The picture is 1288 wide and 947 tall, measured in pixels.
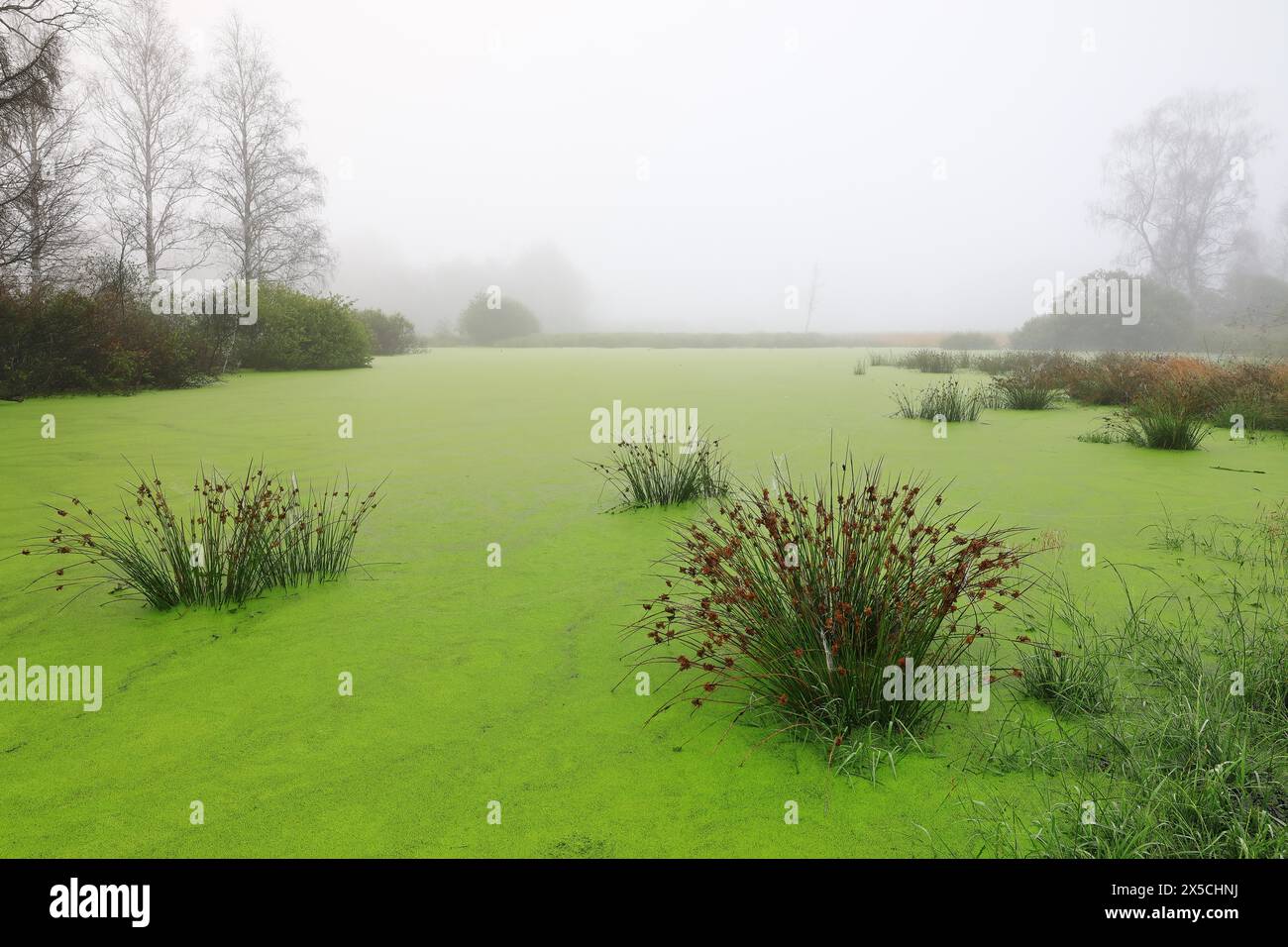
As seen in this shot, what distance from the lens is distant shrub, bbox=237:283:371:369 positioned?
1504 cm

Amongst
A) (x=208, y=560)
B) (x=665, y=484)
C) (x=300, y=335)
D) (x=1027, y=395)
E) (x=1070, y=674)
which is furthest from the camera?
(x=300, y=335)

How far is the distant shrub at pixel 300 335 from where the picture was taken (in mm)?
15039

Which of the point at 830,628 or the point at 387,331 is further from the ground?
the point at 387,331

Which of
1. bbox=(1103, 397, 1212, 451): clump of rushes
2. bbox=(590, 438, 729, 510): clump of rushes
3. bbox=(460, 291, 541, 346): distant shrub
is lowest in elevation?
bbox=(590, 438, 729, 510): clump of rushes

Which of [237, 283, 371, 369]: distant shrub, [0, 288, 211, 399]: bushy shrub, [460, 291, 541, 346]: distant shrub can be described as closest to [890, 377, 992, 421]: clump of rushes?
[0, 288, 211, 399]: bushy shrub

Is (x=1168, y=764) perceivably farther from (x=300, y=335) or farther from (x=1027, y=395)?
(x=300, y=335)

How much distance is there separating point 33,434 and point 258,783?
691 cm

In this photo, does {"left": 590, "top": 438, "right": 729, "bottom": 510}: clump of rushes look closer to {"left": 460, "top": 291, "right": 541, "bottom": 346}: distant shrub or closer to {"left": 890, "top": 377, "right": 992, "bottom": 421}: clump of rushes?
{"left": 890, "top": 377, "right": 992, "bottom": 421}: clump of rushes

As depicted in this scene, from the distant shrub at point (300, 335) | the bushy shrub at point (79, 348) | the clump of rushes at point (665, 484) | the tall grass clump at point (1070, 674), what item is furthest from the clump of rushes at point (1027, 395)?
the distant shrub at point (300, 335)

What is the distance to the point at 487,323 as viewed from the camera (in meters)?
40.2

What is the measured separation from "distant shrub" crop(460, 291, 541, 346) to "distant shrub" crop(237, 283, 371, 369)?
23.0 meters

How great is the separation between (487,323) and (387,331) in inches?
641

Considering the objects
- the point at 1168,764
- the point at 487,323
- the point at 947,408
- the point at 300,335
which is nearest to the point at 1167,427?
the point at 947,408

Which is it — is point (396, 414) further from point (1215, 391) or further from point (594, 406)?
point (1215, 391)
